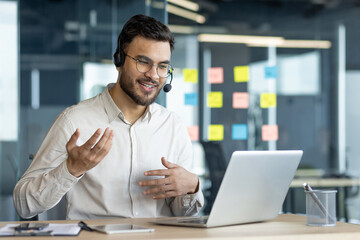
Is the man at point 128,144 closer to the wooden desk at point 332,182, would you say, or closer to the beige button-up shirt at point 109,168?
the beige button-up shirt at point 109,168

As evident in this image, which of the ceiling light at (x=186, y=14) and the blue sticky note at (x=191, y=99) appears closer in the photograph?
the ceiling light at (x=186, y=14)

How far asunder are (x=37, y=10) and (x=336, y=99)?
111 inches

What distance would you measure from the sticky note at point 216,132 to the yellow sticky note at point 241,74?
1.46 ft

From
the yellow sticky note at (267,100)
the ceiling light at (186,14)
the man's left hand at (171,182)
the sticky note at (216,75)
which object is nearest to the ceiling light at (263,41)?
the ceiling light at (186,14)

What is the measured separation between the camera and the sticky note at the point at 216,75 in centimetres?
512

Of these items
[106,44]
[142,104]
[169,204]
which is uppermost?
[106,44]

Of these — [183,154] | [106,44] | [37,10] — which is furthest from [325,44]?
[183,154]

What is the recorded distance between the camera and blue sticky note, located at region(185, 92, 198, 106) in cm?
493

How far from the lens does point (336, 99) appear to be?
5.57 m

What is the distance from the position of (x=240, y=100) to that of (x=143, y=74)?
2.98m

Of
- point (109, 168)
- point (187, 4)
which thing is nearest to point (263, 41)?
point (187, 4)

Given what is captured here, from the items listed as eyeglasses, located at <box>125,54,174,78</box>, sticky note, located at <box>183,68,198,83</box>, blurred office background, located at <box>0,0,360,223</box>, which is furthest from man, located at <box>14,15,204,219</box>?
sticky note, located at <box>183,68,198,83</box>

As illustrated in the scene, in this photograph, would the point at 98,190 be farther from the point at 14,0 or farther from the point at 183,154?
the point at 14,0

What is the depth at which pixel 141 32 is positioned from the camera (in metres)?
2.37
